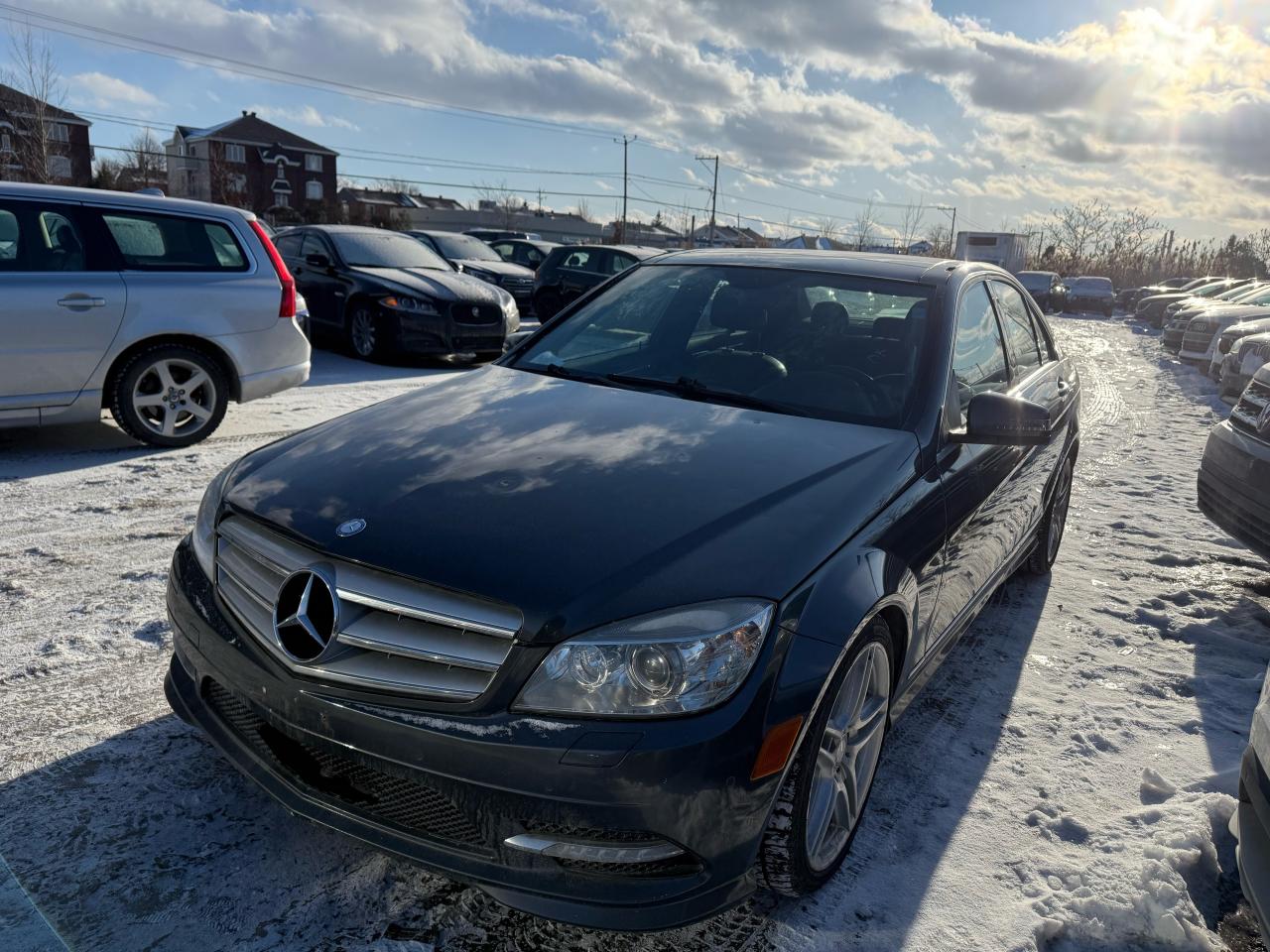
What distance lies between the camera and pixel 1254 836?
212 centimetres

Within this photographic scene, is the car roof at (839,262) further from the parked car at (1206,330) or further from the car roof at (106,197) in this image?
the parked car at (1206,330)

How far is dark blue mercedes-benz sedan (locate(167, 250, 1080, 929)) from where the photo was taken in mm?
1833

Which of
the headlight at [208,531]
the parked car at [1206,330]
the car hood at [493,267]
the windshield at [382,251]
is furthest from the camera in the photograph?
the parked car at [1206,330]

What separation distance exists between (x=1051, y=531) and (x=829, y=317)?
2235 mm

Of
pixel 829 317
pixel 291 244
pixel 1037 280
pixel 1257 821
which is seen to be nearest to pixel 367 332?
pixel 291 244

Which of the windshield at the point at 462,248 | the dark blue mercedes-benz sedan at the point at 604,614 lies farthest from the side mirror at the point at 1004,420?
the windshield at the point at 462,248

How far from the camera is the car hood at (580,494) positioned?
6.43 feet

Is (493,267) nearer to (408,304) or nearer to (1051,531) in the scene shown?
(408,304)

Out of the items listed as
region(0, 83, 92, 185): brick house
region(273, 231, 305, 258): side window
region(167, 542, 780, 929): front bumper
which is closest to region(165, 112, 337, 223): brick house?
region(0, 83, 92, 185): brick house

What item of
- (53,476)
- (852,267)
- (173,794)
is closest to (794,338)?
(852,267)

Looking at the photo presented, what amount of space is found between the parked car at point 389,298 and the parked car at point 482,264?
3.43 meters

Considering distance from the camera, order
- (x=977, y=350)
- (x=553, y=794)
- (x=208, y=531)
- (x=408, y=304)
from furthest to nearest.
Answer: (x=408, y=304) < (x=977, y=350) < (x=208, y=531) < (x=553, y=794)

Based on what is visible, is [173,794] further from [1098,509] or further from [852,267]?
[1098,509]

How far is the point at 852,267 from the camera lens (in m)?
3.60
